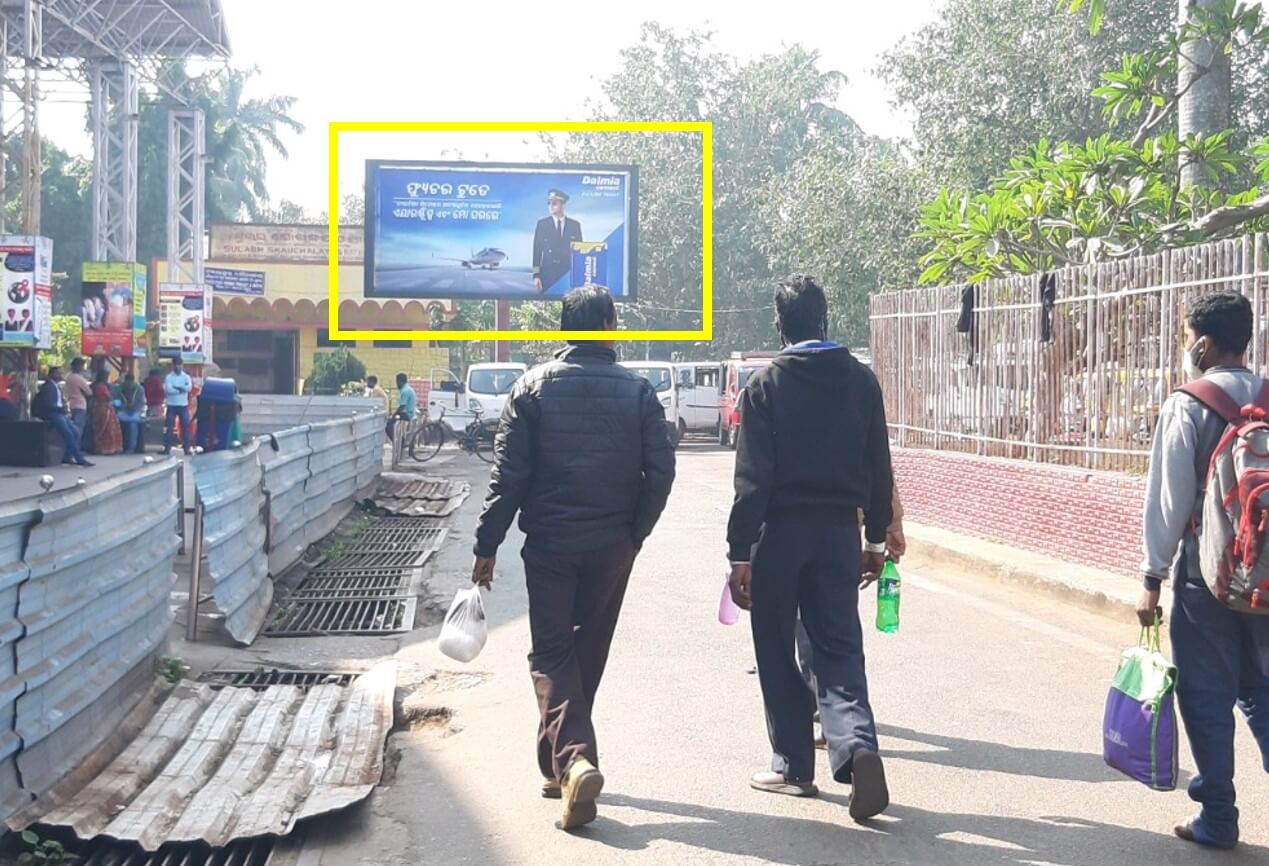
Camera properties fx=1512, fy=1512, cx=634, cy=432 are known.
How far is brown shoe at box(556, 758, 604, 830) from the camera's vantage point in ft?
15.7

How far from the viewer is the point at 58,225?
56.9 meters

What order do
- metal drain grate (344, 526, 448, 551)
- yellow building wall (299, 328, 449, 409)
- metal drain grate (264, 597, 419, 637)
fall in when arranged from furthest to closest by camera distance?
yellow building wall (299, 328, 449, 409)
metal drain grate (344, 526, 448, 551)
metal drain grate (264, 597, 419, 637)

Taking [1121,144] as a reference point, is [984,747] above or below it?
below

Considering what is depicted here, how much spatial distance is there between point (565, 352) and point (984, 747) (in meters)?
2.35

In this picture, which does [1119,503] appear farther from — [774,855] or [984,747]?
[774,855]

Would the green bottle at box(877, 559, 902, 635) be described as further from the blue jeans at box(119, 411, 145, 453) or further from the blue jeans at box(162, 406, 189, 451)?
the blue jeans at box(119, 411, 145, 453)

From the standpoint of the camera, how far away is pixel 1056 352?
12492 mm

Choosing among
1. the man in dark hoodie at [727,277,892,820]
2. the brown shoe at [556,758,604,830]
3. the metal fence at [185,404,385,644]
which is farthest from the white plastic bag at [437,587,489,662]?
the metal fence at [185,404,385,644]

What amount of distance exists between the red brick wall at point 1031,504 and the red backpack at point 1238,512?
19.1 feet

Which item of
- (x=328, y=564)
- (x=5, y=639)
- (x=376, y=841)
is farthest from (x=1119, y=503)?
(x=5, y=639)

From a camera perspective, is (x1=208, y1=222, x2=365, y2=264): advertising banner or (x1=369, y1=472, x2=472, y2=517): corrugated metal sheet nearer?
(x1=369, y1=472, x2=472, y2=517): corrugated metal sheet

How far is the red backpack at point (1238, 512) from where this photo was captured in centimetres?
431

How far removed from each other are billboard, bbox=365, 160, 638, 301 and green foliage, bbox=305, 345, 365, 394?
10131mm

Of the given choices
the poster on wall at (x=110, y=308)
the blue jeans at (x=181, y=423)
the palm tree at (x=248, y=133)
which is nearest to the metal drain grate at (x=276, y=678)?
the blue jeans at (x=181, y=423)
